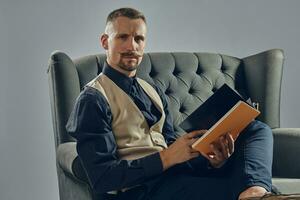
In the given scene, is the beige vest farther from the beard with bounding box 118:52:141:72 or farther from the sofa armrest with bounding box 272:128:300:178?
the sofa armrest with bounding box 272:128:300:178

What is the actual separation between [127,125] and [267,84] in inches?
34.8

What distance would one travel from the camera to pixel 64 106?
2035mm

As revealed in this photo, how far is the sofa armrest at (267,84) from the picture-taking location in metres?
2.38

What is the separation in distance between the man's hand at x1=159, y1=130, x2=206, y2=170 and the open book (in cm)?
4

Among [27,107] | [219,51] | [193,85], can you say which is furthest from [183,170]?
[219,51]

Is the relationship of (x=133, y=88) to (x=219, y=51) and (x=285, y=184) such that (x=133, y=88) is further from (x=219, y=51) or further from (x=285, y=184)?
(x=219, y=51)

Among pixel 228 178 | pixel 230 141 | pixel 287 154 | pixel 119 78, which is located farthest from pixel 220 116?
pixel 287 154

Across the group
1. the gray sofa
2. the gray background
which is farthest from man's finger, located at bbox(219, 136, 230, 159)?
the gray background

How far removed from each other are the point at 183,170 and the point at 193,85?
2.34 ft

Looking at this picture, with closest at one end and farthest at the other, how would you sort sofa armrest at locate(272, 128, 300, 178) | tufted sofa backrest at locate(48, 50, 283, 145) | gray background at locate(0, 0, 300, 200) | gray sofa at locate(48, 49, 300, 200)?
gray sofa at locate(48, 49, 300, 200) → sofa armrest at locate(272, 128, 300, 178) → tufted sofa backrest at locate(48, 50, 283, 145) → gray background at locate(0, 0, 300, 200)

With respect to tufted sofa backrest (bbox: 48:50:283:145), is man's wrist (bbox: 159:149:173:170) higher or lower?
lower

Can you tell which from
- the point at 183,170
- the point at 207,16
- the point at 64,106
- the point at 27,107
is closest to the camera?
the point at 183,170

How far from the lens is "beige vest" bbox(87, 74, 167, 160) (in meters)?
1.73

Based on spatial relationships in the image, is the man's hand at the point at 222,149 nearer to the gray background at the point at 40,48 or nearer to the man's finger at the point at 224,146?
the man's finger at the point at 224,146
